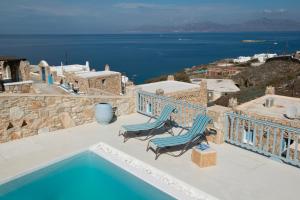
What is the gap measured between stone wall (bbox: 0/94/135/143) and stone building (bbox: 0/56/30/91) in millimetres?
10810

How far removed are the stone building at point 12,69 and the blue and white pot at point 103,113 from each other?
11220 mm

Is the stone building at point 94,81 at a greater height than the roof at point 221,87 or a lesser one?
greater

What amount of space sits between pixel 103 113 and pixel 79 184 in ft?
10.3

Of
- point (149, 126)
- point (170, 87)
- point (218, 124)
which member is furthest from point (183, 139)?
point (170, 87)

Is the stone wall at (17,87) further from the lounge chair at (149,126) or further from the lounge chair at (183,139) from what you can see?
the lounge chair at (183,139)

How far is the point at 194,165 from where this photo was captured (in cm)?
608

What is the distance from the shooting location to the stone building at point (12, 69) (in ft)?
57.8

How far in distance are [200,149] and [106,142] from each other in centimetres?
261

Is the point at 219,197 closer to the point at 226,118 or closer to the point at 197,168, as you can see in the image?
the point at 197,168

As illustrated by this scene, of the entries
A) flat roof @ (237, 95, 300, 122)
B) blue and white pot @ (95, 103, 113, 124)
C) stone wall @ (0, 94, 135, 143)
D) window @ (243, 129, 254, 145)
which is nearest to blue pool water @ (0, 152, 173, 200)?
stone wall @ (0, 94, 135, 143)

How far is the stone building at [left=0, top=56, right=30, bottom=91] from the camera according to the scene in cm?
1762

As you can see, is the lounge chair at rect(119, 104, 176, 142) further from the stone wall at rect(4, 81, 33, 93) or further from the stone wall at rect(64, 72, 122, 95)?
the stone wall at rect(64, 72, 122, 95)

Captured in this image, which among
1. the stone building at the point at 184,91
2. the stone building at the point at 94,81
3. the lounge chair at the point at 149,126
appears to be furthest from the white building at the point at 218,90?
the lounge chair at the point at 149,126

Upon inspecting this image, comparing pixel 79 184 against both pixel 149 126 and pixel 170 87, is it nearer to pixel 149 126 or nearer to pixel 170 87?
pixel 149 126
